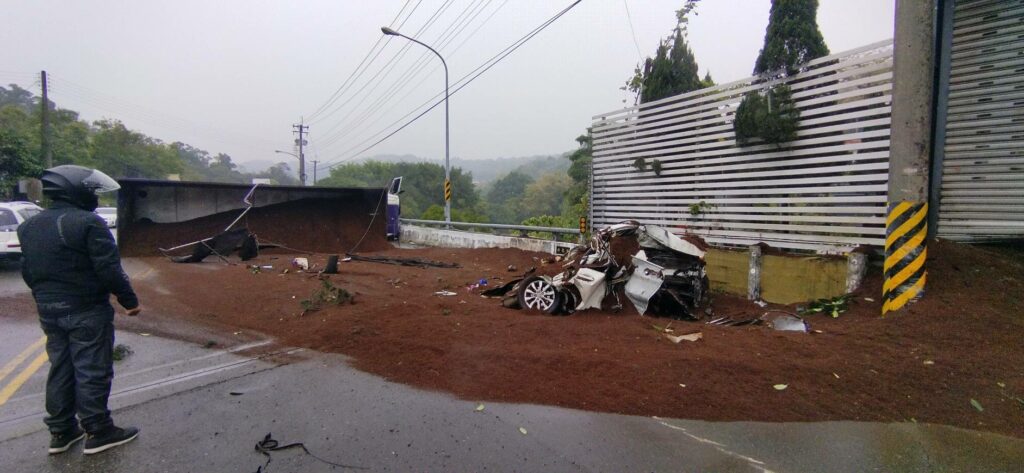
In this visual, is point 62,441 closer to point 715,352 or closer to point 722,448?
point 722,448

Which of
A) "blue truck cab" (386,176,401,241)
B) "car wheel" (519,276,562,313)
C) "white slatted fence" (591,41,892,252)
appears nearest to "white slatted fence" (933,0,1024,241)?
"white slatted fence" (591,41,892,252)

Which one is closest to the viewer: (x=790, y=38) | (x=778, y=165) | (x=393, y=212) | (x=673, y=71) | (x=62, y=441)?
→ (x=62, y=441)

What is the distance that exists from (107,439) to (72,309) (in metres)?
0.93

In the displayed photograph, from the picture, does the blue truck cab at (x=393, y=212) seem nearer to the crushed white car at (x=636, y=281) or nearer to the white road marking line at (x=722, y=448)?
the crushed white car at (x=636, y=281)

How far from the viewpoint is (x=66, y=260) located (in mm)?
3502

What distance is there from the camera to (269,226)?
15305 millimetres

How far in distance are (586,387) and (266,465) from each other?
2.60 m

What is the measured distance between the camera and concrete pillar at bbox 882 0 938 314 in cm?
624

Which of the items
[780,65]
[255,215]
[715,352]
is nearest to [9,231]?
[255,215]

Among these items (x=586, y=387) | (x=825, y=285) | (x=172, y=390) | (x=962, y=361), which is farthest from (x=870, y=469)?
(x=172, y=390)

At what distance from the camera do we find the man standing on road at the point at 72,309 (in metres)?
3.46

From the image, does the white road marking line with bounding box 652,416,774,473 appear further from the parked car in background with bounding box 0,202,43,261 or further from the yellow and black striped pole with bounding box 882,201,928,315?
the parked car in background with bounding box 0,202,43,261

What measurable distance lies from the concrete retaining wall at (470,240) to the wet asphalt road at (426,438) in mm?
8326

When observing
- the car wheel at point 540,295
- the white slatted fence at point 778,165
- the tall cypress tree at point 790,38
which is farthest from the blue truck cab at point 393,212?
the tall cypress tree at point 790,38
